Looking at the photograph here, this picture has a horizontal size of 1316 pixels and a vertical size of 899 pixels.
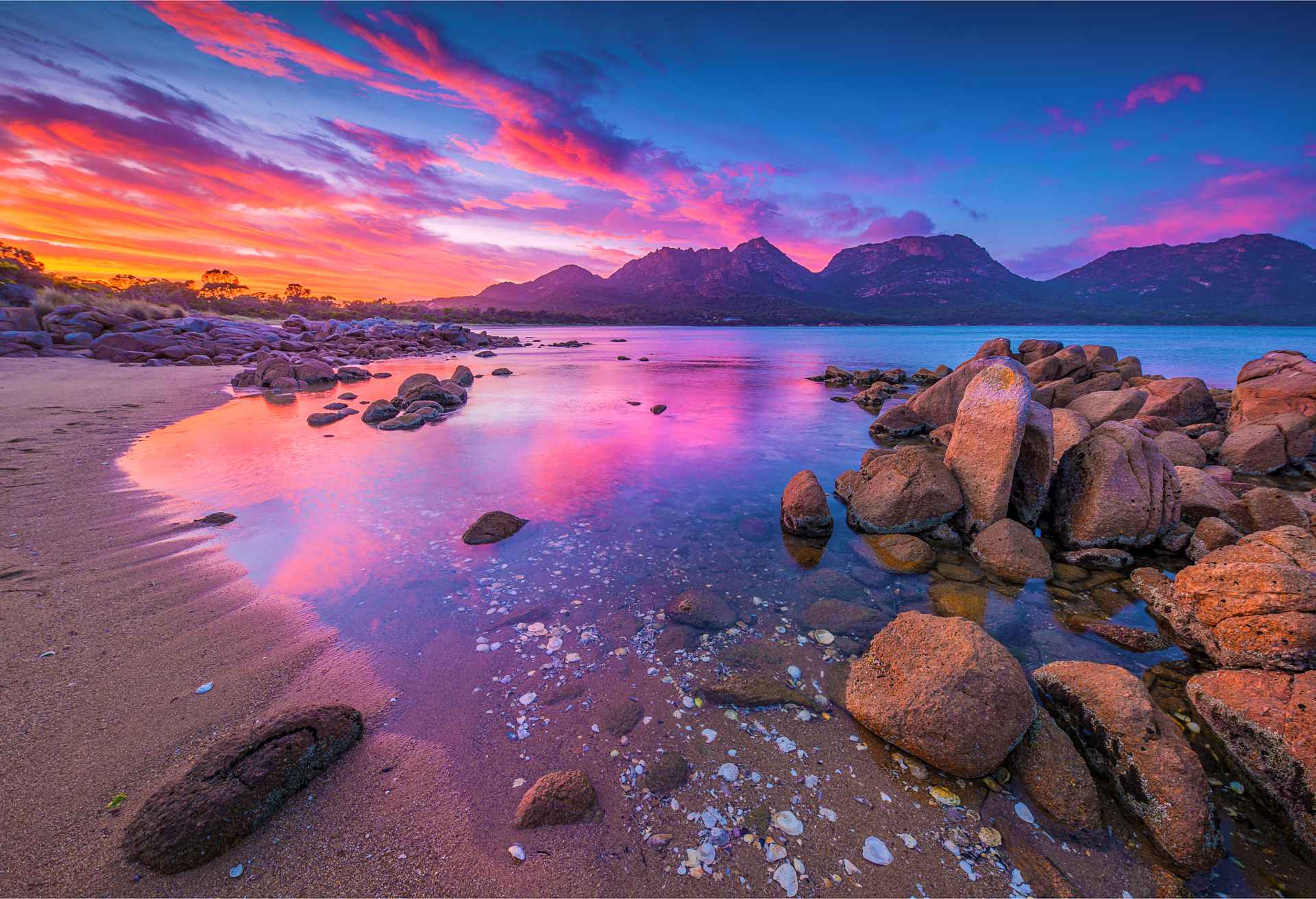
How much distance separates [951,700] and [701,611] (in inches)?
112

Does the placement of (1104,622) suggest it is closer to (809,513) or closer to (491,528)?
(809,513)

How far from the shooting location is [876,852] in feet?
10.8

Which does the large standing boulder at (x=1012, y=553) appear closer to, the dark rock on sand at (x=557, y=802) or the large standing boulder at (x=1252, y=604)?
the large standing boulder at (x=1252, y=604)

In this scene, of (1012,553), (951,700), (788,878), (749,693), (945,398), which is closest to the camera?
(788,878)

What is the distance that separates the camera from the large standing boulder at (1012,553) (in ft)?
23.6

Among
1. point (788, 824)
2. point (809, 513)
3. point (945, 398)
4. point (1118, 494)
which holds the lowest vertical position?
point (788, 824)

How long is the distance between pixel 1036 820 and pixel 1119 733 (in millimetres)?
1065

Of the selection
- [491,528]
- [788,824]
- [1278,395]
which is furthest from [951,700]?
[1278,395]

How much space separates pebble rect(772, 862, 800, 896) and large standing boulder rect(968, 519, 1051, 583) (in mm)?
6064

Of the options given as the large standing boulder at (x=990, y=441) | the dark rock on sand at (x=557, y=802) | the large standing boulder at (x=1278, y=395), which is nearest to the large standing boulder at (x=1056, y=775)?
the dark rock on sand at (x=557, y=802)

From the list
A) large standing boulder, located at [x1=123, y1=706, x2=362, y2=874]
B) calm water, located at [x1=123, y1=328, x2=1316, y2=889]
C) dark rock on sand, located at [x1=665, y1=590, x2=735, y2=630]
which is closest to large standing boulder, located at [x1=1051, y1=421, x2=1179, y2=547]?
calm water, located at [x1=123, y1=328, x2=1316, y2=889]

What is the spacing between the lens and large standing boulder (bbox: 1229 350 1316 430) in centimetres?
1404

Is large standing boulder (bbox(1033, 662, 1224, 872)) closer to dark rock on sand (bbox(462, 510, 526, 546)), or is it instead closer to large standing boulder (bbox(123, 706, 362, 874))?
large standing boulder (bbox(123, 706, 362, 874))

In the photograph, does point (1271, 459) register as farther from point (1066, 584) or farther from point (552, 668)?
point (552, 668)
